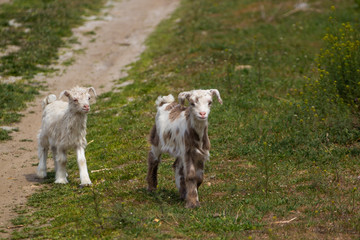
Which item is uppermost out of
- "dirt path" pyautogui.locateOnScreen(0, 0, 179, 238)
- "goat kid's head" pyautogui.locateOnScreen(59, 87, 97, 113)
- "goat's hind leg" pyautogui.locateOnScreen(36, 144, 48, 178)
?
"goat kid's head" pyautogui.locateOnScreen(59, 87, 97, 113)

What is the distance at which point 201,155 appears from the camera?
994 cm

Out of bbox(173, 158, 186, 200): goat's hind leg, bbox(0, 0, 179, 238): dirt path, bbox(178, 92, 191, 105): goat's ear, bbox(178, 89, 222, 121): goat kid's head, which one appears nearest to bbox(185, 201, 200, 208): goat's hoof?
bbox(173, 158, 186, 200): goat's hind leg

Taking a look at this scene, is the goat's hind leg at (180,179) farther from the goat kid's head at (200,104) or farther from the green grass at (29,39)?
the green grass at (29,39)

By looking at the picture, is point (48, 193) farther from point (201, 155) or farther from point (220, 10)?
point (220, 10)

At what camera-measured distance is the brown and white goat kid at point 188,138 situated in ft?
31.8

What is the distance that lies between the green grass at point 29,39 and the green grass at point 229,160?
2.81 meters

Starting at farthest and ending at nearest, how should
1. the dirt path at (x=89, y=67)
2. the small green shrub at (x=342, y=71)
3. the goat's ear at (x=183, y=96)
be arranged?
the small green shrub at (x=342, y=71) < the dirt path at (x=89, y=67) < the goat's ear at (x=183, y=96)

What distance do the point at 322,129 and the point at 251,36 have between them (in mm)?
11874

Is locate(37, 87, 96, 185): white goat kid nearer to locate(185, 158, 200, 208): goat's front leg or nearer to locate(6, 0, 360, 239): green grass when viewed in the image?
locate(6, 0, 360, 239): green grass

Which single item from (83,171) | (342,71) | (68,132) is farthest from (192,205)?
(342,71)

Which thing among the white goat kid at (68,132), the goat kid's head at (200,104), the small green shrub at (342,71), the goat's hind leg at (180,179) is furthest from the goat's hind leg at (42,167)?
the small green shrub at (342,71)

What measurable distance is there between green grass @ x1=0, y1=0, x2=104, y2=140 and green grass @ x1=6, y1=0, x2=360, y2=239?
111 inches

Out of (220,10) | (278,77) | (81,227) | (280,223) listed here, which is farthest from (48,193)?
(220,10)

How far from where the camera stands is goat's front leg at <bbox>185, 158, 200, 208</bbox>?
974cm
